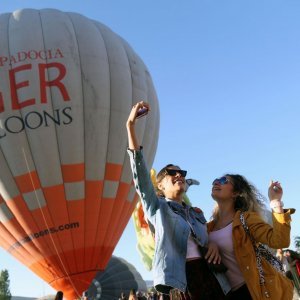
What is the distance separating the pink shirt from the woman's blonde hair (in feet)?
0.89

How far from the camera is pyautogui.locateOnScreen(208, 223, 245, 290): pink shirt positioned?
2484 mm

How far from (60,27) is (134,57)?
2.17 meters

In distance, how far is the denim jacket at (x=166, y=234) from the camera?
2.25 metres

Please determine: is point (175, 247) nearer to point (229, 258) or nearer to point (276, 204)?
point (229, 258)

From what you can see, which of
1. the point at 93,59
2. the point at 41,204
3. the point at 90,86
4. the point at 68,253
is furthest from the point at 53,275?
the point at 93,59

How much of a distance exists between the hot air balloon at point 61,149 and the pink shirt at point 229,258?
7981mm

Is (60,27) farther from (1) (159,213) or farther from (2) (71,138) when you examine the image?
(1) (159,213)

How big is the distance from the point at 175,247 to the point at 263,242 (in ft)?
1.57

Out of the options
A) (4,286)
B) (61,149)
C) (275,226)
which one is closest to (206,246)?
(275,226)

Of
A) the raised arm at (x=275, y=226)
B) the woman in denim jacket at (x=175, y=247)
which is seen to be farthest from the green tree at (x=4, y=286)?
the raised arm at (x=275, y=226)

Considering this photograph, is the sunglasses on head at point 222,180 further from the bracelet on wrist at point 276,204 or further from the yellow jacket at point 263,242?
the bracelet on wrist at point 276,204

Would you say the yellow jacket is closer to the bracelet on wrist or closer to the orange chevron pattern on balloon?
the bracelet on wrist

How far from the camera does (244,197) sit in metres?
2.81

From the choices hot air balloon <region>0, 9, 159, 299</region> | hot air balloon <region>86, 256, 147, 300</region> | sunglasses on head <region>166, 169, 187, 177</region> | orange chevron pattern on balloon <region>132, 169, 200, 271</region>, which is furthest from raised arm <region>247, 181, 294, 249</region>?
hot air balloon <region>86, 256, 147, 300</region>
